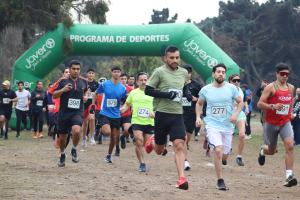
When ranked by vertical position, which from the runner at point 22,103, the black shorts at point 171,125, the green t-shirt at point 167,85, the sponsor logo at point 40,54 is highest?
the sponsor logo at point 40,54

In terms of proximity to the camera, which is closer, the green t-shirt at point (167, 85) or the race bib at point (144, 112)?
the green t-shirt at point (167, 85)

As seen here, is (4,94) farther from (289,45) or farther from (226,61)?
(289,45)

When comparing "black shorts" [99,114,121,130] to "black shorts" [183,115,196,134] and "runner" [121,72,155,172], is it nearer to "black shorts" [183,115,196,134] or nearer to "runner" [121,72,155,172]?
"runner" [121,72,155,172]

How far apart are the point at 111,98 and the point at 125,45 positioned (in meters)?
7.71

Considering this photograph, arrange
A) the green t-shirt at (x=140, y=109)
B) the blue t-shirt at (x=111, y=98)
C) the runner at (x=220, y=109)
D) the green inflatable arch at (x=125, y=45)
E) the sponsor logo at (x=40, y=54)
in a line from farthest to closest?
the sponsor logo at (x=40, y=54) → the green inflatable arch at (x=125, y=45) → the blue t-shirt at (x=111, y=98) → the green t-shirt at (x=140, y=109) → the runner at (x=220, y=109)

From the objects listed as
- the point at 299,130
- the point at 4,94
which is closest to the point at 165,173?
the point at 299,130

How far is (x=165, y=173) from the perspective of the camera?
730cm

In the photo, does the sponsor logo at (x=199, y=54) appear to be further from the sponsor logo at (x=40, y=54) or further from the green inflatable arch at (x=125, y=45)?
the sponsor logo at (x=40, y=54)

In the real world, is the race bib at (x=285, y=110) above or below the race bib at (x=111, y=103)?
above

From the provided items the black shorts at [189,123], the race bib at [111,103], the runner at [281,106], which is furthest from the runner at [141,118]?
the runner at [281,106]

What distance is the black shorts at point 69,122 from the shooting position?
7403 mm

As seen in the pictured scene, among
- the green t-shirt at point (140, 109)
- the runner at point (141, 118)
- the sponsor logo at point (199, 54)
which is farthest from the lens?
the sponsor logo at point (199, 54)

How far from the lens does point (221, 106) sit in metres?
6.29

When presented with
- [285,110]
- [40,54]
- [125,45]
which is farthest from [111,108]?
[40,54]
